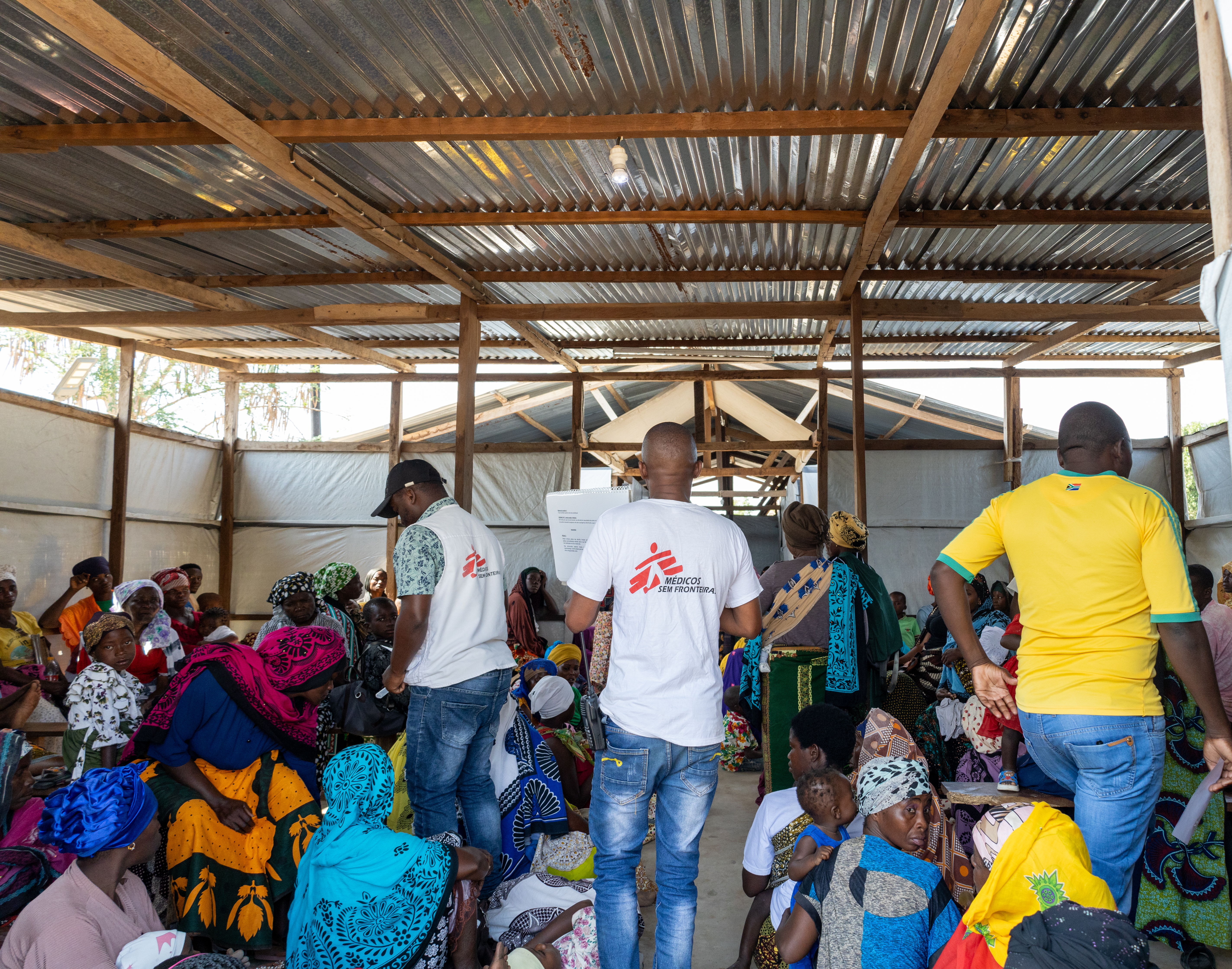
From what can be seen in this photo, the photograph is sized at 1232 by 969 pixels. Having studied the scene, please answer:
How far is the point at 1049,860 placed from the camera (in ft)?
6.62

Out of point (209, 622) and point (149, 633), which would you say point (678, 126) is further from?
point (209, 622)

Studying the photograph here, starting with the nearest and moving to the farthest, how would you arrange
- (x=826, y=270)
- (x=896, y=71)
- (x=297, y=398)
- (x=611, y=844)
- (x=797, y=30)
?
1. (x=611, y=844)
2. (x=797, y=30)
3. (x=896, y=71)
4. (x=826, y=270)
5. (x=297, y=398)

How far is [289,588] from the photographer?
4.64 m

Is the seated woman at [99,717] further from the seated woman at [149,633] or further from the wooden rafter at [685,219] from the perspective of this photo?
the wooden rafter at [685,219]

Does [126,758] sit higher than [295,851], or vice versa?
[126,758]

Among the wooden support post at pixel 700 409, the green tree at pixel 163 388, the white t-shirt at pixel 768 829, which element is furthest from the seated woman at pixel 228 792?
the green tree at pixel 163 388

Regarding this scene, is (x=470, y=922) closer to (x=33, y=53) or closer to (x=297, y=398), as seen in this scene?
(x=33, y=53)

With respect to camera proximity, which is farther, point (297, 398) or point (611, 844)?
point (297, 398)

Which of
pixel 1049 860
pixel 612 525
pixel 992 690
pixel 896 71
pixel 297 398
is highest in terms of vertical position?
pixel 297 398

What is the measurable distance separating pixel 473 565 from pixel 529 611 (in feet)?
18.3

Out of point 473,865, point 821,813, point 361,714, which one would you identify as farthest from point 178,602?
point 821,813

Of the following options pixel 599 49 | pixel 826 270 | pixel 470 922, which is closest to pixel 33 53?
pixel 599 49

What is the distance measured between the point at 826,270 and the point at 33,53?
504 centimetres

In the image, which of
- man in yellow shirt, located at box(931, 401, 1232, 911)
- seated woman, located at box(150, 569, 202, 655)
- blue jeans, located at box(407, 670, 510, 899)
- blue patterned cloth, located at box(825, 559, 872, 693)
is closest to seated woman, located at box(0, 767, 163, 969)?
blue jeans, located at box(407, 670, 510, 899)
